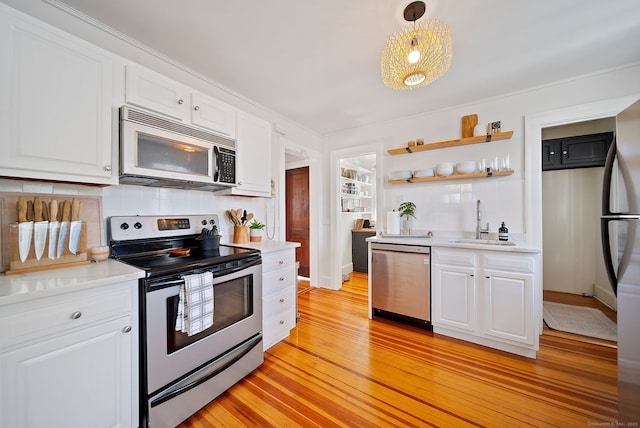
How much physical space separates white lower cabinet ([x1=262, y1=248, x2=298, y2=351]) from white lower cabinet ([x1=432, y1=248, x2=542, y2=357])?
147 centimetres

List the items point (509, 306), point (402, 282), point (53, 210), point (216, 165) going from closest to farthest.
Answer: point (53, 210) < point (216, 165) < point (509, 306) < point (402, 282)

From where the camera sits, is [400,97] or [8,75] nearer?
[8,75]

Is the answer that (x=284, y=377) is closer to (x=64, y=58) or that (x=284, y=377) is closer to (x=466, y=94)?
(x=64, y=58)

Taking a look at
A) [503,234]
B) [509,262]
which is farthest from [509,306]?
[503,234]

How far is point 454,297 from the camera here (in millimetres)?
2348

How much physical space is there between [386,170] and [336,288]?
2.03 metres

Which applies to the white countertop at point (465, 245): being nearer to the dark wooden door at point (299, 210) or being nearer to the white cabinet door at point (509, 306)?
the white cabinet door at point (509, 306)

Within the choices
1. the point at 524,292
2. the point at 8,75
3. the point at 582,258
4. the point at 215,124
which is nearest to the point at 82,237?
the point at 8,75

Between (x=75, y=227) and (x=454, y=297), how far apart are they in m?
3.05

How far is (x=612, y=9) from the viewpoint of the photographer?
5.05 ft

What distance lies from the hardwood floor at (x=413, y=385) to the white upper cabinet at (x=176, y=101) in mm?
2029

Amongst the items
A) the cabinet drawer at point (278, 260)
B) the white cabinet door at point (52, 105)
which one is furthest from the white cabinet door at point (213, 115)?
the cabinet drawer at point (278, 260)

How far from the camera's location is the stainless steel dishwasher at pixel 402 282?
249 centimetres

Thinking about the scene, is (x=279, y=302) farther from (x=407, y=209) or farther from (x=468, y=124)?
(x=468, y=124)
